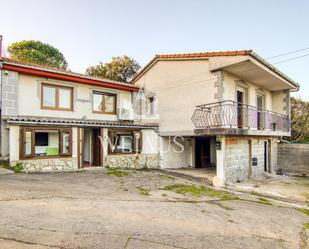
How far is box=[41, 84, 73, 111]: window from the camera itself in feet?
38.6

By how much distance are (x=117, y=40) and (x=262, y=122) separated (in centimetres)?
1337

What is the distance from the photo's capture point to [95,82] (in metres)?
13.3

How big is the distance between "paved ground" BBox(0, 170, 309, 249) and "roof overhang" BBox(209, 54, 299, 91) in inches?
248

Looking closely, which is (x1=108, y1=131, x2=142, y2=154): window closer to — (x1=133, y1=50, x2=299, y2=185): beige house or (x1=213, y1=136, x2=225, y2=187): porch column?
(x1=133, y1=50, x2=299, y2=185): beige house

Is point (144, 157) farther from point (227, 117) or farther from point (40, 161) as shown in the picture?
point (40, 161)

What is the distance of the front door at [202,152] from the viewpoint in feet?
54.3

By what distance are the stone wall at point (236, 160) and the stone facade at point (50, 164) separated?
Answer: 7.94 metres

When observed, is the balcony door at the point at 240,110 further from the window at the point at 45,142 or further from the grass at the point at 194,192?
the window at the point at 45,142

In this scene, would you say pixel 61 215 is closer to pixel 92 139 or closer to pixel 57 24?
pixel 92 139

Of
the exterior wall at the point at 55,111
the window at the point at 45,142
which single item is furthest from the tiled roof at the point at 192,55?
the window at the point at 45,142

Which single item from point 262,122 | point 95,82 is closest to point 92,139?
point 95,82

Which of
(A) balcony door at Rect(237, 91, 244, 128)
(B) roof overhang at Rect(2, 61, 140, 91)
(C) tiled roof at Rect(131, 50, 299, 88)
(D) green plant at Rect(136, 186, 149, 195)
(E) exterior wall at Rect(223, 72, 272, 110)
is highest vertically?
(C) tiled roof at Rect(131, 50, 299, 88)

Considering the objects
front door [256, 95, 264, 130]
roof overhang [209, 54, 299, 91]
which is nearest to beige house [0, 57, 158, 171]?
roof overhang [209, 54, 299, 91]

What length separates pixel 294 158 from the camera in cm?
1548
